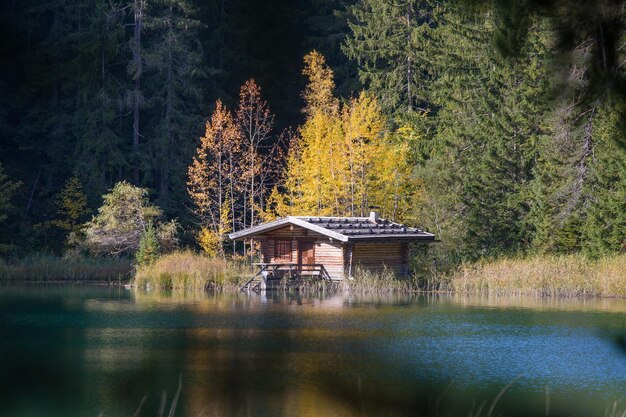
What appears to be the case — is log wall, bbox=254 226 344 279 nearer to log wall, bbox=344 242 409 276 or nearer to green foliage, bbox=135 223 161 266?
log wall, bbox=344 242 409 276

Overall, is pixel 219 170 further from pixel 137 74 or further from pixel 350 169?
pixel 137 74

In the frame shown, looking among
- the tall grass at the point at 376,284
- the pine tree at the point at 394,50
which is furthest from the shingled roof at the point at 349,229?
the pine tree at the point at 394,50

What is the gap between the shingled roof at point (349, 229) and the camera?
43906 millimetres

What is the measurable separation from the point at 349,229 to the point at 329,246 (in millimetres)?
1464

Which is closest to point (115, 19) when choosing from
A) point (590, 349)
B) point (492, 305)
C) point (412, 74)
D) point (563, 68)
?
point (412, 74)

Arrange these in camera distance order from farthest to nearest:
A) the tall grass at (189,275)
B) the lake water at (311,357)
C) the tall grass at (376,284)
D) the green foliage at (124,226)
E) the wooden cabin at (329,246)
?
1. the green foliage at (124,226)
2. the wooden cabin at (329,246)
3. the tall grass at (189,275)
4. the tall grass at (376,284)
5. the lake water at (311,357)

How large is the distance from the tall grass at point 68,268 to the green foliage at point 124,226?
0.99m

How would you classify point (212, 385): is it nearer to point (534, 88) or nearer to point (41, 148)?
point (534, 88)

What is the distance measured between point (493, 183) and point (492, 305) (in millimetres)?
13094

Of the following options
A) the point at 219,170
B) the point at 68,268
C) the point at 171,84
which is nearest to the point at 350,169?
the point at 219,170

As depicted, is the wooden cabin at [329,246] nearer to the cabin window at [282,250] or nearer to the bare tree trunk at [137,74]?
the cabin window at [282,250]

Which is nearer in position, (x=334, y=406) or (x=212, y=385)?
(x=334, y=406)

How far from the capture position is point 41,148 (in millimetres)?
62438

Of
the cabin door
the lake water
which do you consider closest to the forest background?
the cabin door
